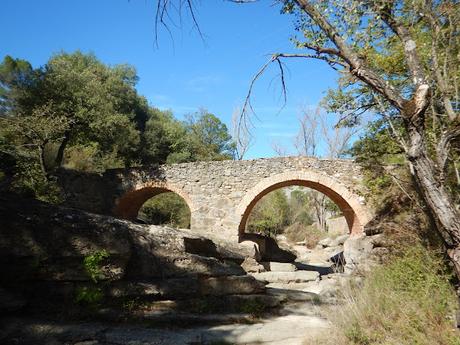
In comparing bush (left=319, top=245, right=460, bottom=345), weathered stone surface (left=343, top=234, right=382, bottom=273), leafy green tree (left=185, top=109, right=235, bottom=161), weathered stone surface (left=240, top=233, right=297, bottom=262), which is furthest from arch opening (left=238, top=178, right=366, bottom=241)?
leafy green tree (left=185, top=109, right=235, bottom=161)

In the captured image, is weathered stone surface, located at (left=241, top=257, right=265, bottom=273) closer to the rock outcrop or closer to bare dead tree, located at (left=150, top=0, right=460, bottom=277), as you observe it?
the rock outcrop

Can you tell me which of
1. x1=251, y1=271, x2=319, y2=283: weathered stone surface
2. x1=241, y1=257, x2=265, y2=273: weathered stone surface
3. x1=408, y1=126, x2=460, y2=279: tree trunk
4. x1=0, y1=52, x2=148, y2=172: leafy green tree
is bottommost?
x1=251, y1=271, x2=319, y2=283: weathered stone surface

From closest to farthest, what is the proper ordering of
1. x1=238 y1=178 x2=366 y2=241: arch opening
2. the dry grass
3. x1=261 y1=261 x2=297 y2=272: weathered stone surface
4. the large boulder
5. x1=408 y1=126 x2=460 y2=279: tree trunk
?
x1=408 y1=126 x2=460 y2=279: tree trunk < the large boulder < x1=261 y1=261 x2=297 y2=272: weathered stone surface < x1=238 y1=178 x2=366 y2=241: arch opening < the dry grass

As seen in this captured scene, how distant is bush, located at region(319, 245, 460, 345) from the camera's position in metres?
3.04

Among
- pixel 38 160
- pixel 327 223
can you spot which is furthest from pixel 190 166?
pixel 327 223

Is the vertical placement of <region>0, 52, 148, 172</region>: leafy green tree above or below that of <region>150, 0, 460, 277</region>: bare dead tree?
above

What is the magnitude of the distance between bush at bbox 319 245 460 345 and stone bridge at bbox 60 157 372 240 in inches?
295

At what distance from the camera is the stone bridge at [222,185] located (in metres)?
12.2

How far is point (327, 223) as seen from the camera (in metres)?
27.0

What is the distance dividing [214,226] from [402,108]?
32.6 feet

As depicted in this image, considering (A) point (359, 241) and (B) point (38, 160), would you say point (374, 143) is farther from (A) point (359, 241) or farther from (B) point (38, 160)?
(B) point (38, 160)

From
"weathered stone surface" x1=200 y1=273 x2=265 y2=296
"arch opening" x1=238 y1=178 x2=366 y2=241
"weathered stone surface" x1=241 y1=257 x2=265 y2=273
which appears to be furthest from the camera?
"arch opening" x1=238 y1=178 x2=366 y2=241

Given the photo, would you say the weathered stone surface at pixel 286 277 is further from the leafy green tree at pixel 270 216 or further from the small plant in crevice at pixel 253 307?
the leafy green tree at pixel 270 216

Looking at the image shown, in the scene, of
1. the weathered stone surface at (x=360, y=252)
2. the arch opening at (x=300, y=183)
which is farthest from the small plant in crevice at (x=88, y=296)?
the arch opening at (x=300, y=183)
